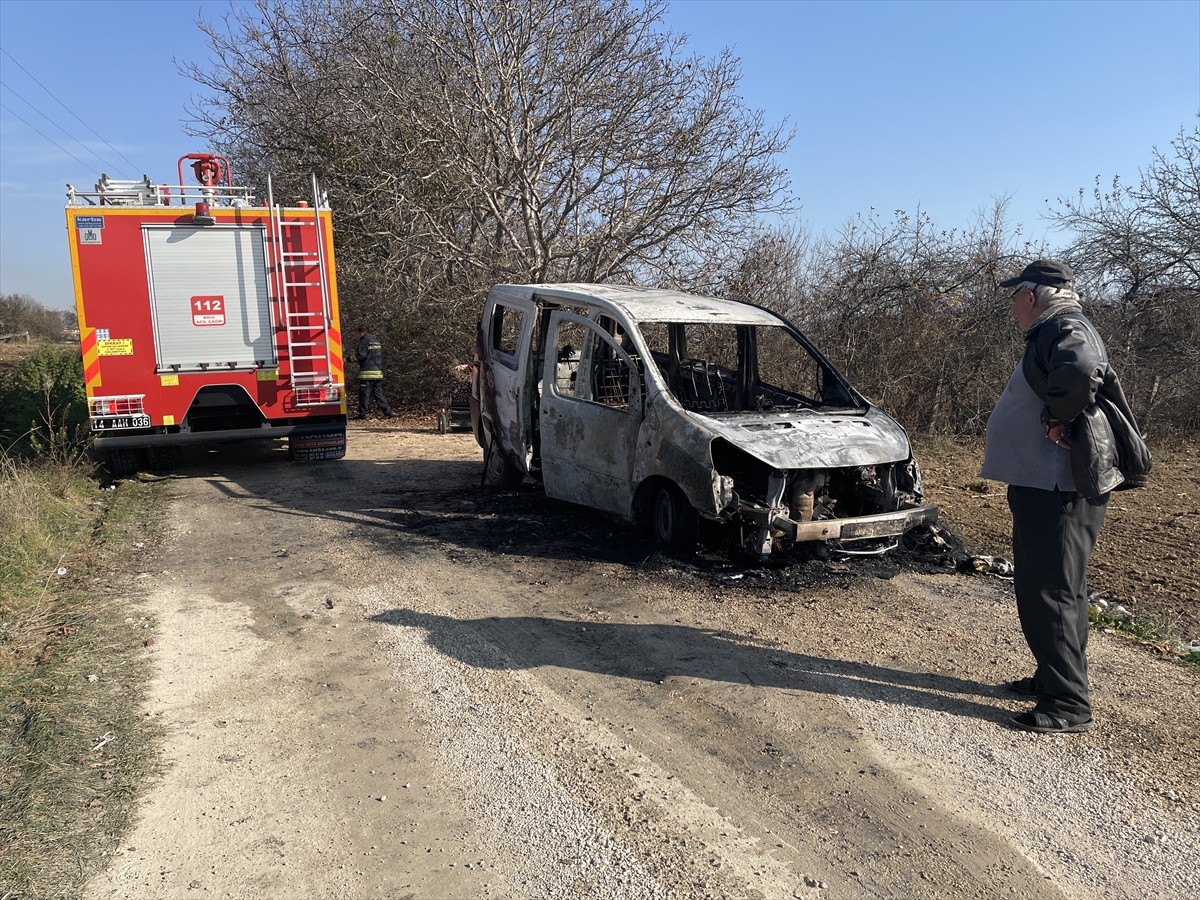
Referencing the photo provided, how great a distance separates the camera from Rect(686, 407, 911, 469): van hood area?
584 cm

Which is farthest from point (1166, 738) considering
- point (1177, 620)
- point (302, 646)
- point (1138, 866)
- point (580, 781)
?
point (302, 646)

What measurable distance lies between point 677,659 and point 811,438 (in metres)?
2.10

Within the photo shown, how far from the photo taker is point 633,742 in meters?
3.84

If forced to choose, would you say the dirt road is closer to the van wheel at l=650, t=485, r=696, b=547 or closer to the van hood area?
the van wheel at l=650, t=485, r=696, b=547

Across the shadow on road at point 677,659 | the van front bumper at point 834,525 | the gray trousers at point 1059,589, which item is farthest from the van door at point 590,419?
the gray trousers at point 1059,589

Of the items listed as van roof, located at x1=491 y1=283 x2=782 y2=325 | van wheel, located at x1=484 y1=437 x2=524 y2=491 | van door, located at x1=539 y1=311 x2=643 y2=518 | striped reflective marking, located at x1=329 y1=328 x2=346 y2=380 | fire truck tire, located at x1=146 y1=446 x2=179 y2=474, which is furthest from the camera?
fire truck tire, located at x1=146 y1=446 x2=179 y2=474

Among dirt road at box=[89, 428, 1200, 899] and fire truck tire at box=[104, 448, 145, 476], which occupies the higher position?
fire truck tire at box=[104, 448, 145, 476]

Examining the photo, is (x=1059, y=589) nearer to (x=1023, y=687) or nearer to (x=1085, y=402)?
(x=1023, y=687)

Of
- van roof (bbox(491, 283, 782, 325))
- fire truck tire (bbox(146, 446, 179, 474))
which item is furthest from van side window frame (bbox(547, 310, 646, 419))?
fire truck tire (bbox(146, 446, 179, 474))

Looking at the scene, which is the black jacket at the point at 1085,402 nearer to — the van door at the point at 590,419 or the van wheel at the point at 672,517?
the van wheel at the point at 672,517

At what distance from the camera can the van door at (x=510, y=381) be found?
25.9ft

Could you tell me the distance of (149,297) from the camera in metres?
9.44

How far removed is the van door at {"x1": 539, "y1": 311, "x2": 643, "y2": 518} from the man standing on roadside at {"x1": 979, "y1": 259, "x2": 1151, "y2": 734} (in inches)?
123

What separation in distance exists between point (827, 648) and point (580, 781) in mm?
1951
